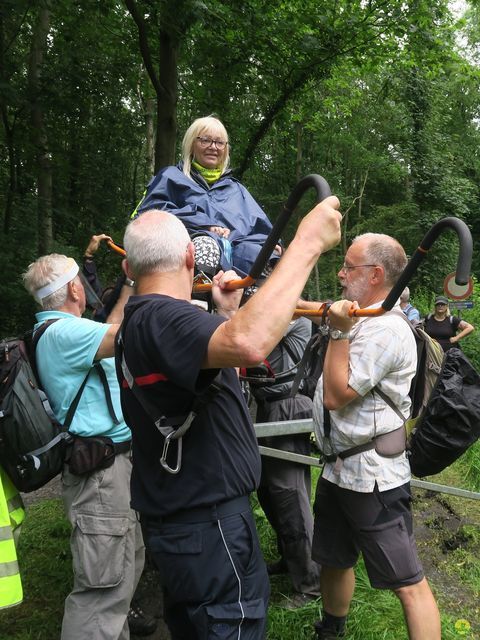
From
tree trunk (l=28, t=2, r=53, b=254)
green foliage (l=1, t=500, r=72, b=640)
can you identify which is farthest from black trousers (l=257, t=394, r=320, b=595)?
tree trunk (l=28, t=2, r=53, b=254)

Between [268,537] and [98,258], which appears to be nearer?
[268,537]

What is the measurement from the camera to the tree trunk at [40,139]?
8.58 metres

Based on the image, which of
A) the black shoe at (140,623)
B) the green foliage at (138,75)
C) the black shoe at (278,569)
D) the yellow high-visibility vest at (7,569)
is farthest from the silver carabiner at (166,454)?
the green foliage at (138,75)

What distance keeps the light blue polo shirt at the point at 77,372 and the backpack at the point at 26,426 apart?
0.04m

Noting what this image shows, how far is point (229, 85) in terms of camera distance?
952 centimetres

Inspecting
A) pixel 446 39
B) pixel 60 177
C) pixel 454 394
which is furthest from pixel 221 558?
pixel 446 39

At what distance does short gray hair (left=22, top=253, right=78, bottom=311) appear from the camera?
2.76 m

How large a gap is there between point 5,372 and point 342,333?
1.57 metres

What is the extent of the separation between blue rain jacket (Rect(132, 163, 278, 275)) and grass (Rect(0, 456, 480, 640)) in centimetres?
214

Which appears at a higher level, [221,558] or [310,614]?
[221,558]

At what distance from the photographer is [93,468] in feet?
8.63

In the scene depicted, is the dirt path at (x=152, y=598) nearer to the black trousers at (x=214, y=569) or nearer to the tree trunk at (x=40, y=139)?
the black trousers at (x=214, y=569)

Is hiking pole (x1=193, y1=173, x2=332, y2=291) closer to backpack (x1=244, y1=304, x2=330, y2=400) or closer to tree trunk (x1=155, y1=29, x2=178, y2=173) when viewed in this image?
backpack (x1=244, y1=304, x2=330, y2=400)

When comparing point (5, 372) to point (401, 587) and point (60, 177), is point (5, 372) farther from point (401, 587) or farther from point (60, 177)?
point (60, 177)
